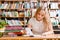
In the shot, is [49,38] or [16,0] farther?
[16,0]

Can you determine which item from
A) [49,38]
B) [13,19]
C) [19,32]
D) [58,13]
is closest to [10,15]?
[13,19]

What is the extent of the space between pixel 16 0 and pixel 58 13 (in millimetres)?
1329

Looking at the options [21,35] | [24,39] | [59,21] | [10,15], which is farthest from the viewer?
[10,15]

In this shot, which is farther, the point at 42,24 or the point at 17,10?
the point at 17,10

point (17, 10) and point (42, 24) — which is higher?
point (17, 10)

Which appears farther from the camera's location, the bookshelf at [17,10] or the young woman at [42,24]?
the bookshelf at [17,10]

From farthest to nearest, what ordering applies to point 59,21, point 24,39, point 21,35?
1. point 59,21
2. point 21,35
3. point 24,39

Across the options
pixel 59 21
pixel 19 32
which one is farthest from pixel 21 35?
pixel 59 21

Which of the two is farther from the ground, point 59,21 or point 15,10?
point 15,10

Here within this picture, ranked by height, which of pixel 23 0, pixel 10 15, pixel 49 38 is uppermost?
pixel 23 0

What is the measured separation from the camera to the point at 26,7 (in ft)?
14.2

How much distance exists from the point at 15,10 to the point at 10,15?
22 centimetres

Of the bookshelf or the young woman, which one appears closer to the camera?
the young woman

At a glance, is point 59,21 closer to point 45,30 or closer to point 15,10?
point 15,10
